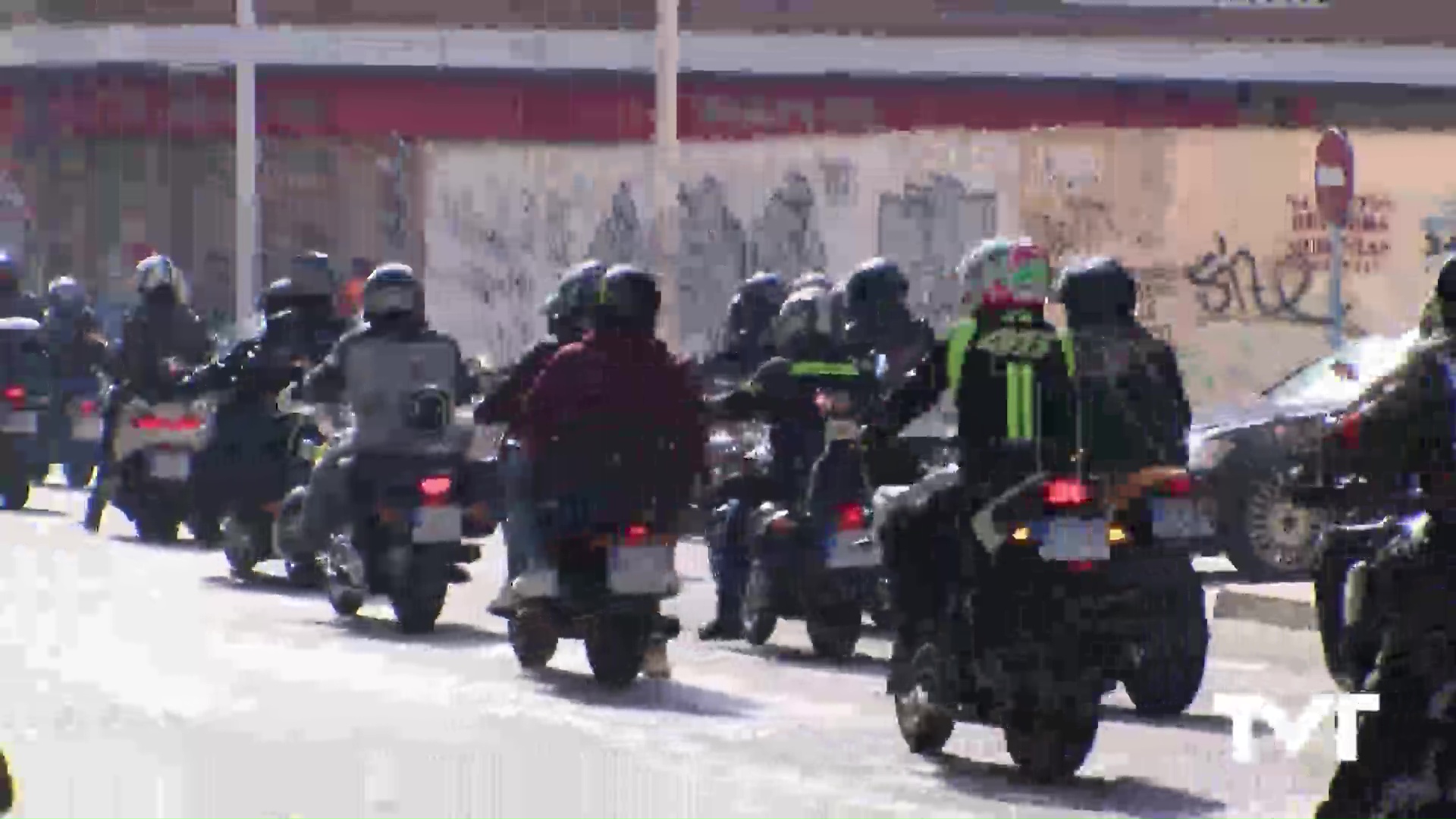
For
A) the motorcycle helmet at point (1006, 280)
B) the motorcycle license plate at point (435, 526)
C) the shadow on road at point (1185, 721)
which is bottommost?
the shadow on road at point (1185, 721)

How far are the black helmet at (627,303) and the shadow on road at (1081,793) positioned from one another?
350cm

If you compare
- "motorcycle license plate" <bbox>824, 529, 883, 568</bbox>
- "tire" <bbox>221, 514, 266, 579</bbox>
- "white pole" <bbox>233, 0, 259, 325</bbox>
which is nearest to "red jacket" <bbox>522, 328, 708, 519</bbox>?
"motorcycle license plate" <bbox>824, 529, 883, 568</bbox>

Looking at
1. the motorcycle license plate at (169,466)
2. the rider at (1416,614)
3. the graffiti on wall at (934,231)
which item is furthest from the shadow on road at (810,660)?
the graffiti on wall at (934,231)

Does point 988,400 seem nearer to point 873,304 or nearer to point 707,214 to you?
point 873,304

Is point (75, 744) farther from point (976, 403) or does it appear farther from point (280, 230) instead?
point (280, 230)

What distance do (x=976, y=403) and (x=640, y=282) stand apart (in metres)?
3.45

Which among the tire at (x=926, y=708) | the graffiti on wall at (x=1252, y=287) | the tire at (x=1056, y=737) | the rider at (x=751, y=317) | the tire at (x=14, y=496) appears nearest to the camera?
the tire at (x=1056, y=737)

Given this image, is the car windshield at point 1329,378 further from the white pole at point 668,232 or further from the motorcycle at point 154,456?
the white pole at point 668,232

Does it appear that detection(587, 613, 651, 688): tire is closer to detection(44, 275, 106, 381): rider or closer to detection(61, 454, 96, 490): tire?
detection(44, 275, 106, 381): rider

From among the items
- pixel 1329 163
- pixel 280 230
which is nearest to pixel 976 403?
pixel 1329 163

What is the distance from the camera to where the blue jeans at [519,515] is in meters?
16.3

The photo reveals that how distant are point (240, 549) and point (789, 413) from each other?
19.2 feet

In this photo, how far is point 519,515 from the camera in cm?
1647

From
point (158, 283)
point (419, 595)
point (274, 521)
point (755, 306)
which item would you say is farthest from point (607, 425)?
point (158, 283)
